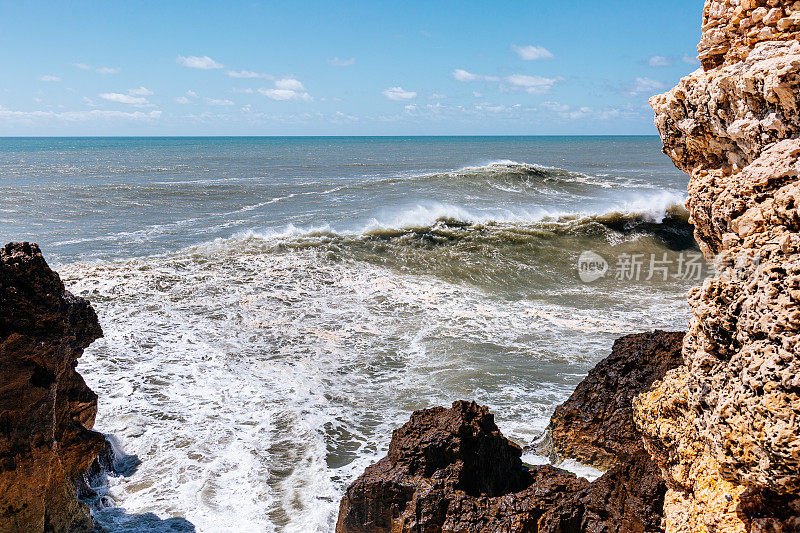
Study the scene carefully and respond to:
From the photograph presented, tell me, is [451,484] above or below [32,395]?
below

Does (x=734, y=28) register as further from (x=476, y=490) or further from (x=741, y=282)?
(x=476, y=490)

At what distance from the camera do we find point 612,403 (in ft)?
16.0

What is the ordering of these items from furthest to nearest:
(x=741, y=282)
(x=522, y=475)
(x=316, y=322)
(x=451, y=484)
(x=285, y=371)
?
(x=316, y=322)
(x=285, y=371)
(x=522, y=475)
(x=451, y=484)
(x=741, y=282)

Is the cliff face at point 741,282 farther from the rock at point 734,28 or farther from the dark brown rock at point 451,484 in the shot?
the dark brown rock at point 451,484

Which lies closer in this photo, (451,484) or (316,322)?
(451,484)

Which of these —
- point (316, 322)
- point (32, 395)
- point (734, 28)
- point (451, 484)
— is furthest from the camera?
point (316, 322)

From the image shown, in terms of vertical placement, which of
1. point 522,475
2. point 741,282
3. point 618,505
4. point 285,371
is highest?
point 741,282

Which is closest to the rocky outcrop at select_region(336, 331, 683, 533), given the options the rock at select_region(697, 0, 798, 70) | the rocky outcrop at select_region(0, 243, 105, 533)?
the rocky outcrop at select_region(0, 243, 105, 533)

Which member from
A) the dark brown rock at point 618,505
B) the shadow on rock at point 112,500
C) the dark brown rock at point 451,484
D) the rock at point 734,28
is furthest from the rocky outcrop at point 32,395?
the rock at point 734,28

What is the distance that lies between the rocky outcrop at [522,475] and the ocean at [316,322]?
88 centimetres

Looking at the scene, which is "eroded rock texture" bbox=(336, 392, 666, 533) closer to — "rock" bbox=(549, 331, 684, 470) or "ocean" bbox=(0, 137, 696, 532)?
"rock" bbox=(549, 331, 684, 470)

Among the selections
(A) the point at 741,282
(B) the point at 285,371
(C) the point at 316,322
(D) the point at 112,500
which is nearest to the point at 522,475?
(A) the point at 741,282

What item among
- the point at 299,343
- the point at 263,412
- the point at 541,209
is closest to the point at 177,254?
the point at 299,343

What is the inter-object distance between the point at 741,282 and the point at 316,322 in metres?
8.05
